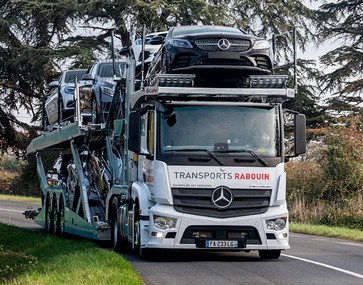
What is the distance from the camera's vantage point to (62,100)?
79.2 ft

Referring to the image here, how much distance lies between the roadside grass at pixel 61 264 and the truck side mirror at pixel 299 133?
349cm

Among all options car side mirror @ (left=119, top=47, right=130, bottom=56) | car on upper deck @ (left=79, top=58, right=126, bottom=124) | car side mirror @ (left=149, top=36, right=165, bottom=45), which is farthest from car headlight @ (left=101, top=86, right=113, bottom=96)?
car side mirror @ (left=149, top=36, right=165, bottom=45)

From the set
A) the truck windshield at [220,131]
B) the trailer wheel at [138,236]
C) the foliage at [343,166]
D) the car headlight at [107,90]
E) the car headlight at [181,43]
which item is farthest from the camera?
the foliage at [343,166]

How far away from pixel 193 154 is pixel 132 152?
2.04 meters

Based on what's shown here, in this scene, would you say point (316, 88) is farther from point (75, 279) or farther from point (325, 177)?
point (75, 279)

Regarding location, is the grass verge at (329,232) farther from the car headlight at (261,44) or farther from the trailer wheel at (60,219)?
the car headlight at (261,44)

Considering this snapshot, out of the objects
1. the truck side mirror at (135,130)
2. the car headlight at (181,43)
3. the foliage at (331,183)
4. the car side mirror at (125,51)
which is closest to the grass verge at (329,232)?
the foliage at (331,183)

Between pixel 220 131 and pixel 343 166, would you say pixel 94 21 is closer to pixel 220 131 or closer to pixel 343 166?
pixel 343 166

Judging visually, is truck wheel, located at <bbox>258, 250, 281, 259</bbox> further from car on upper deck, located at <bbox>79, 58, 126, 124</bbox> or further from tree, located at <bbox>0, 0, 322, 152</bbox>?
tree, located at <bbox>0, 0, 322, 152</bbox>

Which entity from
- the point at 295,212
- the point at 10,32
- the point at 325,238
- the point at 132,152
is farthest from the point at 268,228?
the point at 10,32

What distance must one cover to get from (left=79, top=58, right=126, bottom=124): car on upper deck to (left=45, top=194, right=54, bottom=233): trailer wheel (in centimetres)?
408

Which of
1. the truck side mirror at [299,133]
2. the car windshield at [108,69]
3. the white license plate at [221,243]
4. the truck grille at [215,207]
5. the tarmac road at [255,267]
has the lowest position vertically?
the tarmac road at [255,267]

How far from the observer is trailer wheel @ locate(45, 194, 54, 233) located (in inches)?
958

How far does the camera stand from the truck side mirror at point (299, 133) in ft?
52.2
